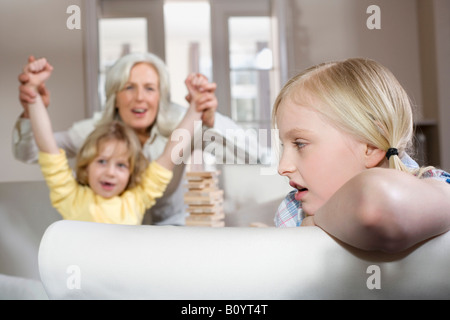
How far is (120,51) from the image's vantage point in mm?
2688

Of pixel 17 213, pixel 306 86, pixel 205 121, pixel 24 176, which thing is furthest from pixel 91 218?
pixel 24 176

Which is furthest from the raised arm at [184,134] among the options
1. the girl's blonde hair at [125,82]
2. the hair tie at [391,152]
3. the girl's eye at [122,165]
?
the hair tie at [391,152]

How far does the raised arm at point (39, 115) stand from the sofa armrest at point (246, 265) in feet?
3.67

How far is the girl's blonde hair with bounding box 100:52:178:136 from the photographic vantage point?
1792 millimetres

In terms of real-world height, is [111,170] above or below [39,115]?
below

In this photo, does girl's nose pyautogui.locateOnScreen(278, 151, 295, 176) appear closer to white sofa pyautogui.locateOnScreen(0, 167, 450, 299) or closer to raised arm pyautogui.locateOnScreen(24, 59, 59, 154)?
white sofa pyautogui.locateOnScreen(0, 167, 450, 299)

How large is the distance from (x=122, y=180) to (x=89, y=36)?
4.74 feet

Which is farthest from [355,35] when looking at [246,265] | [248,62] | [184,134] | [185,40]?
[246,265]

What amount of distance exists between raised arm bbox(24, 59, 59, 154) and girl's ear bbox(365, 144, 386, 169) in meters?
1.05

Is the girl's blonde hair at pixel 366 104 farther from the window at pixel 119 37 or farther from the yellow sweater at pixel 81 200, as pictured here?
the window at pixel 119 37

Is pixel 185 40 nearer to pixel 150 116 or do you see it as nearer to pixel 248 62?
pixel 248 62

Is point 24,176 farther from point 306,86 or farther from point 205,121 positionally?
point 306,86

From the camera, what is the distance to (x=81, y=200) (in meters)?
1.42

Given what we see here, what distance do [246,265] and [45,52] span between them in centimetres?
250
